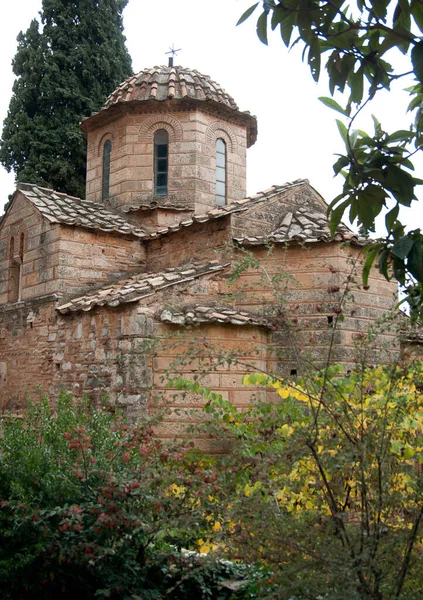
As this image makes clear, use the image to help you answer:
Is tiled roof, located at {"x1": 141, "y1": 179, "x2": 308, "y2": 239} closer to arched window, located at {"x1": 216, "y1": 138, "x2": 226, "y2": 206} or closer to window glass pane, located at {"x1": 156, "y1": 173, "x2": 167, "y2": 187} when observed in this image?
window glass pane, located at {"x1": 156, "y1": 173, "x2": 167, "y2": 187}

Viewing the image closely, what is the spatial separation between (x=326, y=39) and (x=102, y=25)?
1542cm

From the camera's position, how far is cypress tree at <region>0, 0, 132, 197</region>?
15570mm

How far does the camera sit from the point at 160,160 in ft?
36.3

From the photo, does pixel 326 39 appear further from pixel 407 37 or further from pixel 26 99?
pixel 26 99

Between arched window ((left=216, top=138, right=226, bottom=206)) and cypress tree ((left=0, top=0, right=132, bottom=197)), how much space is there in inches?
209

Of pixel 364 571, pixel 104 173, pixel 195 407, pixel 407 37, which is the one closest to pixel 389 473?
pixel 364 571

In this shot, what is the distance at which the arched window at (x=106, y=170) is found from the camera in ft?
38.0

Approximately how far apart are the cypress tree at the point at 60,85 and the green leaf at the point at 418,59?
13447 millimetres

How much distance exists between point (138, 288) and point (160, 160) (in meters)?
3.90

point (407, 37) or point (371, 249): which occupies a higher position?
point (407, 37)

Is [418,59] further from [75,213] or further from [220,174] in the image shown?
[220,174]

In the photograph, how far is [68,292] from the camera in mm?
9344

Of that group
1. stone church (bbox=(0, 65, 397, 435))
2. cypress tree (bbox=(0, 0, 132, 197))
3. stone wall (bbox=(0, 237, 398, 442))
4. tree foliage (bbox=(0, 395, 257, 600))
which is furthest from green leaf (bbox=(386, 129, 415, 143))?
cypress tree (bbox=(0, 0, 132, 197))

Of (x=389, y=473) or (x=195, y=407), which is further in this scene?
(x=195, y=407)
